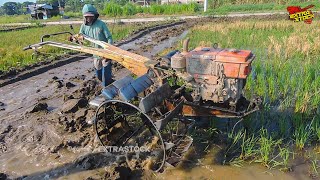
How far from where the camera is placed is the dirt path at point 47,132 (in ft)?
12.2

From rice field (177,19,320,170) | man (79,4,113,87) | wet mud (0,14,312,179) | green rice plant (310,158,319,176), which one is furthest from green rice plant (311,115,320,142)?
man (79,4,113,87)

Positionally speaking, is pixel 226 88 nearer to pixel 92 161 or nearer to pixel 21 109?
pixel 92 161

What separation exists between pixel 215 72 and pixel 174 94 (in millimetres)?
598

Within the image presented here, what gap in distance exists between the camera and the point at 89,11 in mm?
4816

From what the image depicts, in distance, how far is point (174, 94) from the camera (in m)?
3.72

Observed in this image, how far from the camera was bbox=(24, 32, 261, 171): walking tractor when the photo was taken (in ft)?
11.0

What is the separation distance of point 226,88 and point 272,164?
1.13 metres

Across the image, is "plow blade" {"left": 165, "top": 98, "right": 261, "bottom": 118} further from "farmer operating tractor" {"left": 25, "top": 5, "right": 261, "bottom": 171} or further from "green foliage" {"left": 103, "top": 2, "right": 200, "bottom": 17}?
"green foliage" {"left": 103, "top": 2, "right": 200, "bottom": 17}

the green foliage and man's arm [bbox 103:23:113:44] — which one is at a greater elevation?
the green foliage

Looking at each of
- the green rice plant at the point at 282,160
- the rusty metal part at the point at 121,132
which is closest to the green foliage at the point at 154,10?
the rusty metal part at the point at 121,132

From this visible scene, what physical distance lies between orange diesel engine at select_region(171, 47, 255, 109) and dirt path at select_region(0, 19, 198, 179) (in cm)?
154

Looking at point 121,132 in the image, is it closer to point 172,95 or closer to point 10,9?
point 172,95

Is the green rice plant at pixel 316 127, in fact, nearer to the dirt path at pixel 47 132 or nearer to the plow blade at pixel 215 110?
the plow blade at pixel 215 110

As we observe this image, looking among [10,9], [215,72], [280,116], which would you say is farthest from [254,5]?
[10,9]
